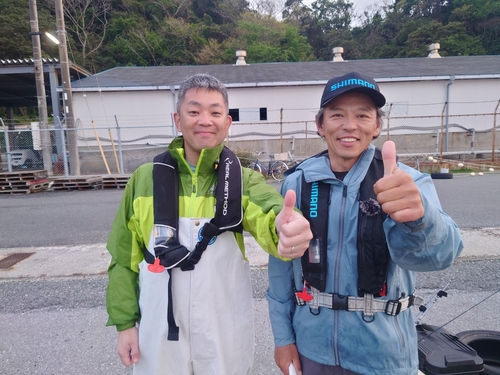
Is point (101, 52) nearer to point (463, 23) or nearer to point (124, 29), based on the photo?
point (124, 29)

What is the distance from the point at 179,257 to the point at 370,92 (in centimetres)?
120

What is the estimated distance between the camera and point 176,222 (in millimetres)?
1748

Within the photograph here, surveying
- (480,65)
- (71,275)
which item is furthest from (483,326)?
(480,65)

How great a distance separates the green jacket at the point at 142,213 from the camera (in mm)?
1789

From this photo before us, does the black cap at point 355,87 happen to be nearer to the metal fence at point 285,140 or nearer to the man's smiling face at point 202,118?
the man's smiling face at point 202,118

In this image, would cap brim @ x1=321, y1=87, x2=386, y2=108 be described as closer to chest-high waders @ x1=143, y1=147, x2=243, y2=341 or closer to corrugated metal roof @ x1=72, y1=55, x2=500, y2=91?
chest-high waders @ x1=143, y1=147, x2=243, y2=341

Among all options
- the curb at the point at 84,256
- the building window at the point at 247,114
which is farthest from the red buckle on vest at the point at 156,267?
the building window at the point at 247,114

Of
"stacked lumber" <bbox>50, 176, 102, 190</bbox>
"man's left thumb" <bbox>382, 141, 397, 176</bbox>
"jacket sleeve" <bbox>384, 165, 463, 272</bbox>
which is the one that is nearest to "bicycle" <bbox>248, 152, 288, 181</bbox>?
"stacked lumber" <bbox>50, 176, 102, 190</bbox>

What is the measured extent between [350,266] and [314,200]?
341 mm

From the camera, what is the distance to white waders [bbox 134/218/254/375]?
68.9 inches

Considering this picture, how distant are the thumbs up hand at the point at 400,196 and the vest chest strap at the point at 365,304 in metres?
0.49

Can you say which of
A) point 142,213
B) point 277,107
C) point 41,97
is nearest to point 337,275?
point 142,213

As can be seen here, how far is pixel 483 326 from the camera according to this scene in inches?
124

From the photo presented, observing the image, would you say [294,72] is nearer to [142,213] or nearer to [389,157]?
[142,213]
